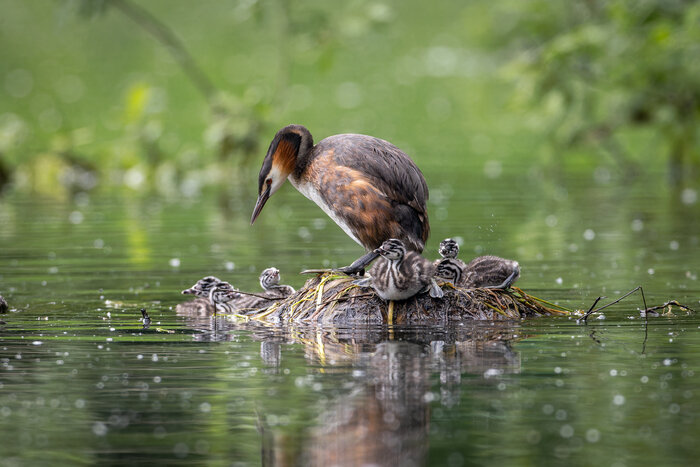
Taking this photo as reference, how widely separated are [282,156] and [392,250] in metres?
1.53

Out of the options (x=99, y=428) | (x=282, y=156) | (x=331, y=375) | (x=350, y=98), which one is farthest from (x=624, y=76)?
(x=99, y=428)

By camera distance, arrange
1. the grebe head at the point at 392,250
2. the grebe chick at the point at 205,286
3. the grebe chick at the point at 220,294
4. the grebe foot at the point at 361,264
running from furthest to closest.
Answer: the grebe chick at the point at 205,286
the grebe chick at the point at 220,294
the grebe foot at the point at 361,264
the grebe head at the point at 392,250

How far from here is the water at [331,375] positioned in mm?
7297

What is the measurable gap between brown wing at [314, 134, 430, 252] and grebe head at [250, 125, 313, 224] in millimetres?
171

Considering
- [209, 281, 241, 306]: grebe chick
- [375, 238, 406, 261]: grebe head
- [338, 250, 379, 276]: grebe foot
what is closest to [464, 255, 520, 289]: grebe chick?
[338, 250, 379, 276]: grebe foot

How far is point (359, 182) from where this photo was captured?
1143cm

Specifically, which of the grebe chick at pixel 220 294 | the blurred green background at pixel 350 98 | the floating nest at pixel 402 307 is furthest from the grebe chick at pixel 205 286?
the blurred green background at pixel 350 98

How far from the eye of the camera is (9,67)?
174 ft

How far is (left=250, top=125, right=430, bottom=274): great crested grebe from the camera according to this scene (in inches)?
452

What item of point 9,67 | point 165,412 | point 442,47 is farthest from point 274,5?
point 442,47

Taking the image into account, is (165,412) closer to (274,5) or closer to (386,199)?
(386,199)

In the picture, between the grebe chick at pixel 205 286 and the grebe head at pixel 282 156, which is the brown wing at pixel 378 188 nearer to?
the grebe head at pixel 282 156

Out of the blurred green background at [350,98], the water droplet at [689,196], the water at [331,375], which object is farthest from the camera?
the blurred green background at [350,98]

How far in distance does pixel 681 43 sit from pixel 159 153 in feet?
41.3
